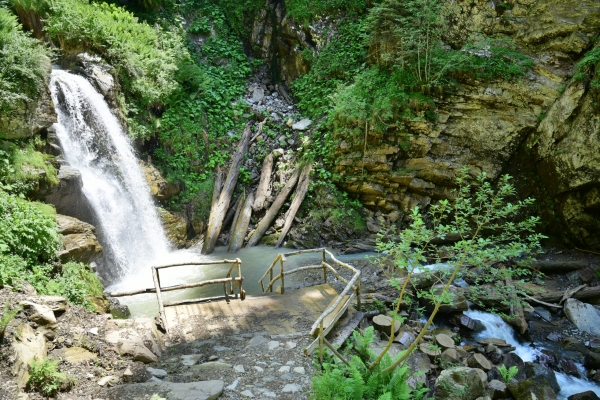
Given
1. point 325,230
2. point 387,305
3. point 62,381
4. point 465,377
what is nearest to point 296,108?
point 325,230

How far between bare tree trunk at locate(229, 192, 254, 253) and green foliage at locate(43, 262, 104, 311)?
5.77 meters

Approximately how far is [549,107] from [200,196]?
1234 cm

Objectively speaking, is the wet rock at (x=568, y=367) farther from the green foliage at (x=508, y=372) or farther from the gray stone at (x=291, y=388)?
the gray stone at (x=291, y=388)

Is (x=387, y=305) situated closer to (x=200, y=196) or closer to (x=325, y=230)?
(x=325, y=230)

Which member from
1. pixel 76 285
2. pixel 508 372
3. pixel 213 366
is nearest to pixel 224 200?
pixel 76 285

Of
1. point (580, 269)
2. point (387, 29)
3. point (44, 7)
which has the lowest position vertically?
point (580, 269)

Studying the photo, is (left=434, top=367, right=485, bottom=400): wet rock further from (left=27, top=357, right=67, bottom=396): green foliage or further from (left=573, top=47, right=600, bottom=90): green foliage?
(left=573, top=47, right=600, bottom=90): green foliage

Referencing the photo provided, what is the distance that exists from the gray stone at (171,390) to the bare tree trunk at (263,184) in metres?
9.66

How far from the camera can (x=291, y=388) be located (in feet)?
16.2

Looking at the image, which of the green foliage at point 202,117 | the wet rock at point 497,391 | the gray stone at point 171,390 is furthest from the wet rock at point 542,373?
the green foliage at point 202,117

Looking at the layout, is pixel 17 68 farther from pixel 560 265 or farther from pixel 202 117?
pixel 560 265

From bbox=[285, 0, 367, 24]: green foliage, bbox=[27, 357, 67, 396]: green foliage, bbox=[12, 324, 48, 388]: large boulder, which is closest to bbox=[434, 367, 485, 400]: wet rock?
bbox=[27, 357, 67, 396]: green foliage

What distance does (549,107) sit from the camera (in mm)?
11805

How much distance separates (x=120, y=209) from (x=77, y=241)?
3.78m
